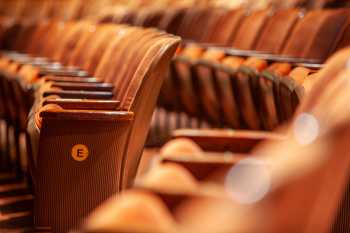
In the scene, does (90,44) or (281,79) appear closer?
(281,79)

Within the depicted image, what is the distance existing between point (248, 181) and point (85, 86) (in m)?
0.50

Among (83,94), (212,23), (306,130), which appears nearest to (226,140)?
(306,130)

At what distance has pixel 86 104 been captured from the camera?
2.17 ft

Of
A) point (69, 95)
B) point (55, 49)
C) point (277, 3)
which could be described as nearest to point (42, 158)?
point (69, 95)

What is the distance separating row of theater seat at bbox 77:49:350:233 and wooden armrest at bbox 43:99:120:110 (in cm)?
31

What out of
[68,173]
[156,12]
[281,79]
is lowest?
[68,173]

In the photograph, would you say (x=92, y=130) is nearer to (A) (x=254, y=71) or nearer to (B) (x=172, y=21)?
(A) (x=254, y=71)

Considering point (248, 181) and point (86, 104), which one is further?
point (86, 104)

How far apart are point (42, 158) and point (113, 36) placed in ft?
1.02

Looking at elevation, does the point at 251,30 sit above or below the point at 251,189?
above

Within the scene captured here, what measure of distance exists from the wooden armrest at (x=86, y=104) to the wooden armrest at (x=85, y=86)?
79 millimetres

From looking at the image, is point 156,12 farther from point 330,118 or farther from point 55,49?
point 330,118

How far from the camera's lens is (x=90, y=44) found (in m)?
0.94

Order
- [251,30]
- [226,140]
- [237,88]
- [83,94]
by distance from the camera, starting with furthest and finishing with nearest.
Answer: [251,30] < [237,88] < [83,94] < [226,140]
